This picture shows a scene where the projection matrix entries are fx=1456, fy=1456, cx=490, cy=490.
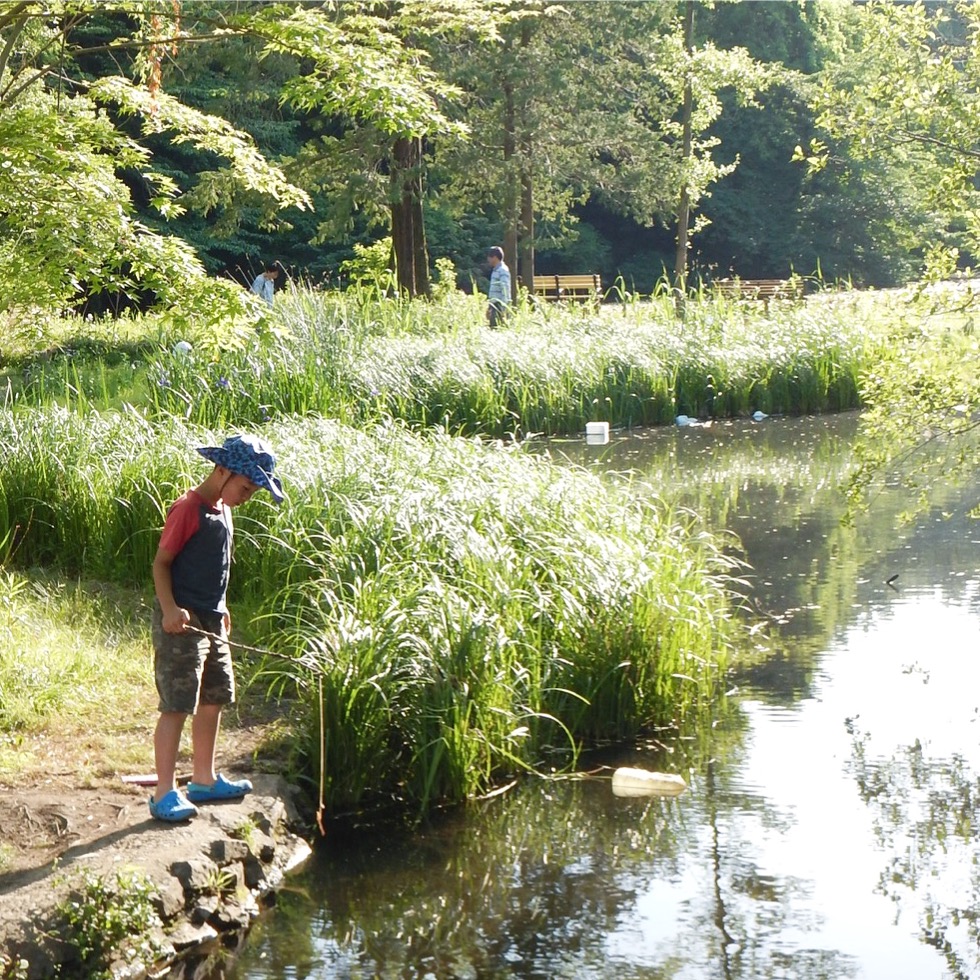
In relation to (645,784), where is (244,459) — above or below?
above

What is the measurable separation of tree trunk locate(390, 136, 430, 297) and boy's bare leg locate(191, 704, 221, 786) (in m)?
16.9

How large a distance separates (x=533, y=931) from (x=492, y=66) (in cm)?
2193

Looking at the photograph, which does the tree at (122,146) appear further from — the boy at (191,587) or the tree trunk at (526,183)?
the tree trunk at (526,183)

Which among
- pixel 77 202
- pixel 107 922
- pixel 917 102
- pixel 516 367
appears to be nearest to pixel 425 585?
pixel 107 922

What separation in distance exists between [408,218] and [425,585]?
1697 cm

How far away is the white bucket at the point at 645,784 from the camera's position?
6.16m

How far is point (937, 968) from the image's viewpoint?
4.78 metres

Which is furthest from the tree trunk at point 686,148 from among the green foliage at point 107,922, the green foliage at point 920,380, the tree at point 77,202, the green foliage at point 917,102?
the green foliage at point 107,922

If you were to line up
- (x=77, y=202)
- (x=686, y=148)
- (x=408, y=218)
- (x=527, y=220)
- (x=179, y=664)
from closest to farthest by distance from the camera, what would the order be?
(x=179, y=664)
(x=77, y=202)
(x=408, y=218)
(x=686, y=148)
(x=527, y=220)

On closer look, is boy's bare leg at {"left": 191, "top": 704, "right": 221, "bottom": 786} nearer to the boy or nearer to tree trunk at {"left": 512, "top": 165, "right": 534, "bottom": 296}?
the boy

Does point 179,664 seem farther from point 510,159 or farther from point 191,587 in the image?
point 510,159

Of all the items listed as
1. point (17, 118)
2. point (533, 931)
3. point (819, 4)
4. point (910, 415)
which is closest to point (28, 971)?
point (533, 931)

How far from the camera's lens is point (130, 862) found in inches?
186

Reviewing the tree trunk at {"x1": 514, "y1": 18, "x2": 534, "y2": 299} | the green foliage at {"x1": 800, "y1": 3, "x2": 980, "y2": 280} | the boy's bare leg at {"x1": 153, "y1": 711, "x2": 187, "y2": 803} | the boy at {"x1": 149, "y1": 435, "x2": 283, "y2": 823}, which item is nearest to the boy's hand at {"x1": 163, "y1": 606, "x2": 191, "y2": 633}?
the boy at {"x1": 149, "y1": 435, "x2": 283, "y2": 823}
